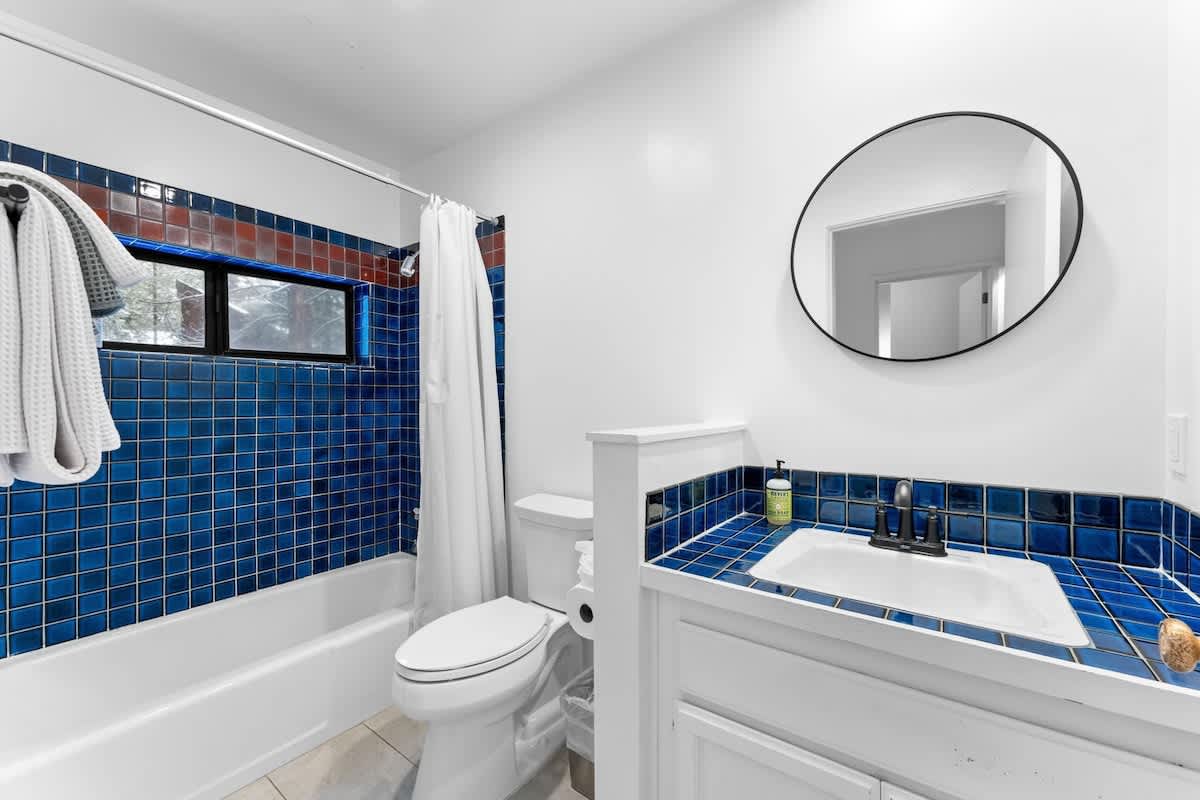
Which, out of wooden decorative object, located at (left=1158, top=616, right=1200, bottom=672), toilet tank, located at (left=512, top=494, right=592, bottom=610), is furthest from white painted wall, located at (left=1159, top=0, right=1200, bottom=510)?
toilet tank, located at (left=512, top=494, right=592, bottom=610)

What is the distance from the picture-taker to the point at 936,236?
4.22 ft

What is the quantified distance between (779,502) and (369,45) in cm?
201

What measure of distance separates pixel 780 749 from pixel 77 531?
7.19 feet

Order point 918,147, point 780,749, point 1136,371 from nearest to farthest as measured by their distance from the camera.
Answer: point 780,749 < point 1136,371 < point 918,147

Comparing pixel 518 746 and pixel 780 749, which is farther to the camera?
pixel 518 746

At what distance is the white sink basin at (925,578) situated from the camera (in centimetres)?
96

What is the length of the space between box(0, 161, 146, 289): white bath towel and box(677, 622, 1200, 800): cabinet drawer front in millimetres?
1726

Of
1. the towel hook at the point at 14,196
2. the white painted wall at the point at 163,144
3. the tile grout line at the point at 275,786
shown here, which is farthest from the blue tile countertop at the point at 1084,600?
the white painted wall at the point at 163,144

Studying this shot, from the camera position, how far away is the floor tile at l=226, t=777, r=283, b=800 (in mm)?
1547

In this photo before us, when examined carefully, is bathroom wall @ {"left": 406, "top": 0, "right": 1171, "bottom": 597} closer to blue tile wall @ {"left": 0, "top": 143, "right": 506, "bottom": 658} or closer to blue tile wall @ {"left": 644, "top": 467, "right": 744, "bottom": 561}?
blue tile wall @ {"left": 644, "top": 467, "right": 744, "bottom": 561}

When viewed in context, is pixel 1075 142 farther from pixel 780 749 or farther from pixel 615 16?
pixel 780 749

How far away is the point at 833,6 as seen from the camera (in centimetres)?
141

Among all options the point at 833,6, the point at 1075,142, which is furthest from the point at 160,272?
the point at 1075,142

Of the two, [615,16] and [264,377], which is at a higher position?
[615,16]
